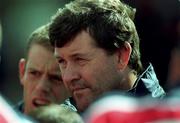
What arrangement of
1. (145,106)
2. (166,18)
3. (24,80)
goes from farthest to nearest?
(166,18), (24,80), (145,106)

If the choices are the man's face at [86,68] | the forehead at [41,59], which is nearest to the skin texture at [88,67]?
the man's face at [86,68]

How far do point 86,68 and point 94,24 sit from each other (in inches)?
→ 7.2

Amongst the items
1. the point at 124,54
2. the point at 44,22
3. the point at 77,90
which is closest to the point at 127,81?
the point at 124,54

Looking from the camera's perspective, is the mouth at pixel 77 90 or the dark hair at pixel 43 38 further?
the dark hair at pixel 43 38

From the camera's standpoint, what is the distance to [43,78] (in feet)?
9.35

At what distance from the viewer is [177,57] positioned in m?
1.96

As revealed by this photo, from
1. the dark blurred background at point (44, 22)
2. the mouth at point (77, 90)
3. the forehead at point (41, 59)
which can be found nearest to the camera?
the mouth at point (77, 90)

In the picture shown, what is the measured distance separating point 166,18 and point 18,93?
1200 millimetres

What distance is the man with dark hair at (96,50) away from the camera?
2.36 meters

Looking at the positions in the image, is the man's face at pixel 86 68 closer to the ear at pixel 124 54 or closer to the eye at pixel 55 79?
the ear at pixel 124 54

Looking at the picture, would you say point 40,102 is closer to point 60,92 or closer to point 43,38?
point 60,92

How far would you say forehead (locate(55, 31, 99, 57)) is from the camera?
238 cm

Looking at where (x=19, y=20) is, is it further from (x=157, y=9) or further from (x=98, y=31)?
(x=98, y=31)

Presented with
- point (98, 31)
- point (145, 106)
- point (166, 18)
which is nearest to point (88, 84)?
point (98, 31)
